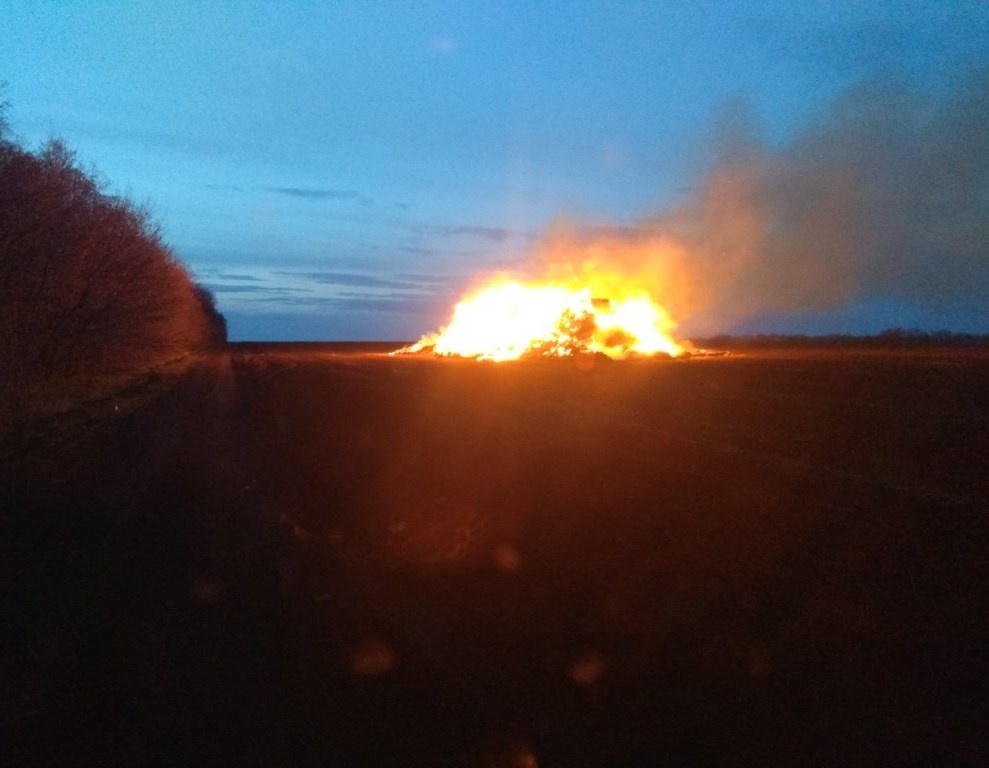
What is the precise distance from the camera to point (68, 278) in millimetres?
37438

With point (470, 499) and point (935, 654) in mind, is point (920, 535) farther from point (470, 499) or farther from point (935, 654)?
point (470, 499)

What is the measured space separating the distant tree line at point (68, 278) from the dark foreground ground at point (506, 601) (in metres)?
12.0

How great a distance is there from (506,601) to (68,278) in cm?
3075

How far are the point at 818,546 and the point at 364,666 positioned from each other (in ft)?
17.3

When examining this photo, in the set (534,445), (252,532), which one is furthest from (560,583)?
(534,445)

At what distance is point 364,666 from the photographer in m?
8.34

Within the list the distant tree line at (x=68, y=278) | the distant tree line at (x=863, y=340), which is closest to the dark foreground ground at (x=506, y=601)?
the distant tree line at (x=68, y=278)

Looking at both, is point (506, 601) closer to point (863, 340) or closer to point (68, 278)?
point (68, 278)

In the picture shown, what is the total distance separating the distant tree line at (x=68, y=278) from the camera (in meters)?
31.8

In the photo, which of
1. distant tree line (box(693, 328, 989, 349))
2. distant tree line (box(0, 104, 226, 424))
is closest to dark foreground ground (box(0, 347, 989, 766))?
distant tree line (box(0, 104, 226, 424))

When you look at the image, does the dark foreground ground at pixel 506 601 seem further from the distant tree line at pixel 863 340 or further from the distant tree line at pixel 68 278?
the distant tree line at pixel 863 340

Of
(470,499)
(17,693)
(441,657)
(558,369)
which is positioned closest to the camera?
(17,693)

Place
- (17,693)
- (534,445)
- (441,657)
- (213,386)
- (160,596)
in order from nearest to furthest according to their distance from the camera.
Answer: (17,693) → (441,657) → (160,596) → (534,445) → (213,386)

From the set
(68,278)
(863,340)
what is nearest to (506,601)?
(68,278)
